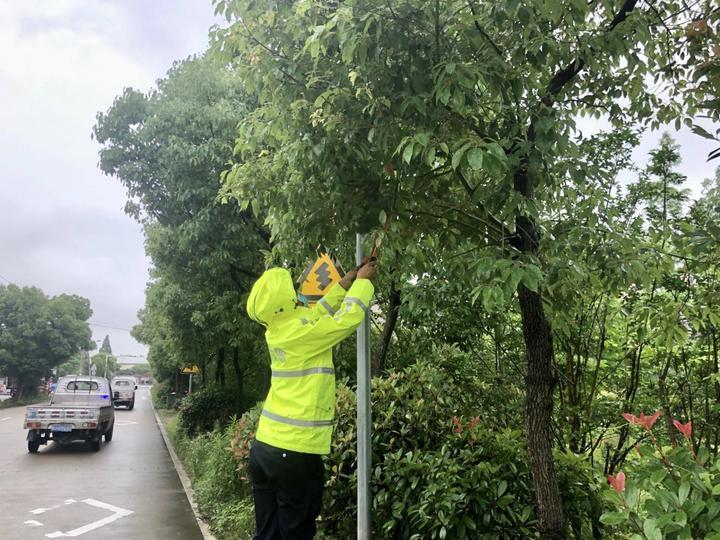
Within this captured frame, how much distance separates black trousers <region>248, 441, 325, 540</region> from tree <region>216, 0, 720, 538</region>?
1.32m

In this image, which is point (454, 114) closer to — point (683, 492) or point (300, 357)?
point (300, 357)

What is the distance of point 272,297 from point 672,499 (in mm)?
2317

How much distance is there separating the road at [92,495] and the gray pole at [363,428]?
11.3ft

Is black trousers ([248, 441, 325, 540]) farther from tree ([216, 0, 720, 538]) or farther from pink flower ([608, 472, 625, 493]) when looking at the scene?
pink flower ([608, 472, 625, 493])

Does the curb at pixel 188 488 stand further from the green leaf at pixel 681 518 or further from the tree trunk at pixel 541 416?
the green leaf at pixel 681 518

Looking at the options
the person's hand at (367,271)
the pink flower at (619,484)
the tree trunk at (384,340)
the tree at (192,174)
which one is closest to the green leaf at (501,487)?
the person's hand at (367,271)

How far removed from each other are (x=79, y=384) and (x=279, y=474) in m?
17.8

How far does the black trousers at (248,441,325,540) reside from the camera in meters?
3.43

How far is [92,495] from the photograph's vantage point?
9.31 meters

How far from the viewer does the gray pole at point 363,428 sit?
424cm

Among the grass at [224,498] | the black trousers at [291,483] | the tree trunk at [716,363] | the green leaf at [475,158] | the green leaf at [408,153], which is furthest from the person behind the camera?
the grass at [224,498]

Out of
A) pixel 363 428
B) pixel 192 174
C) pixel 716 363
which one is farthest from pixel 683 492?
pixel 192 174

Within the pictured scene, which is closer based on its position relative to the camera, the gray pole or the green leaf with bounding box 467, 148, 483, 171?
the green leaf with bounding box 467, 148, 483, 171

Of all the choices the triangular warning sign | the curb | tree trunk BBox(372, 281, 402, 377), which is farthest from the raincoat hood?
the curb
